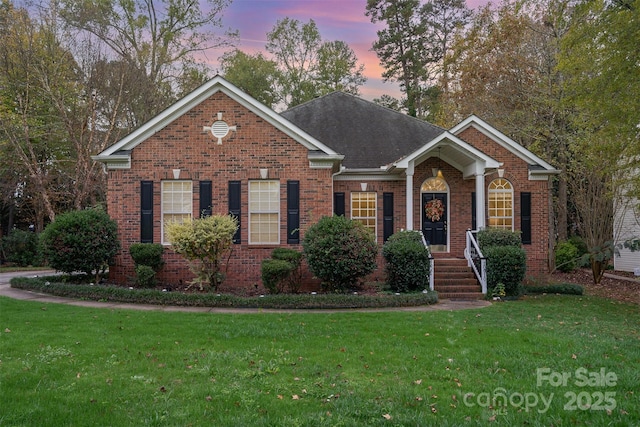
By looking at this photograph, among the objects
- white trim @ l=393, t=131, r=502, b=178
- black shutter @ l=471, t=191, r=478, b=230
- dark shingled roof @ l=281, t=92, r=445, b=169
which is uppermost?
dark shingled roof @ l=281, t=92, r=445, b=169

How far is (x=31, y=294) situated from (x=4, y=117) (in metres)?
12.0

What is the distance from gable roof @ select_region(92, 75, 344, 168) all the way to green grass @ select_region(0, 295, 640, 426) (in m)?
5.35

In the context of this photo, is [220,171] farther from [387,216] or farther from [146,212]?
[387,216]

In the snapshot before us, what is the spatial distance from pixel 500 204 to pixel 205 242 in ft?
32.0

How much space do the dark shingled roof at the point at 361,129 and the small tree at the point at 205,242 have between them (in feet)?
17.4

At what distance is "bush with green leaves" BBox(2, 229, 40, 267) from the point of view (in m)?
21.9

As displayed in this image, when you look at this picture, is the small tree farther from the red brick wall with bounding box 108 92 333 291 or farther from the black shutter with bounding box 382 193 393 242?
the black shutter with bounding box 382 193 393 242

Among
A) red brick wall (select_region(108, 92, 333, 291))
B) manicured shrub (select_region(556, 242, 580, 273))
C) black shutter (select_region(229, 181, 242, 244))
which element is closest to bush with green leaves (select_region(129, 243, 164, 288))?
red brick wall (select_region(108, 92, 333, 291))

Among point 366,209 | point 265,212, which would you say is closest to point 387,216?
point 366,209

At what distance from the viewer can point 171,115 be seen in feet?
42.2

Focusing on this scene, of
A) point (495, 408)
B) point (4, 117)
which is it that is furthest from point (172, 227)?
point (4, 117)

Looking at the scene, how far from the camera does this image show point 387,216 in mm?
14703

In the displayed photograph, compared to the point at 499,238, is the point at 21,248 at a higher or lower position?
lower

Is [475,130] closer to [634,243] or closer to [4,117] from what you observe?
[634,243]
